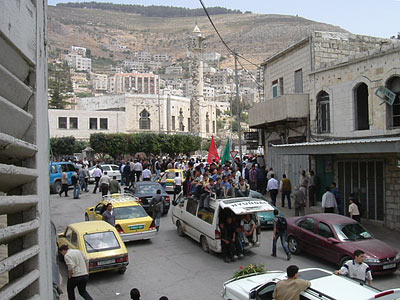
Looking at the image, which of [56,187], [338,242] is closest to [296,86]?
[338,242]

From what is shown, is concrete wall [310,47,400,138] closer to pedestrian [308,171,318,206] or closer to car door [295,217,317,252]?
pedestrian [308,171,318,206]

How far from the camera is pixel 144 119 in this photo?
6806cm

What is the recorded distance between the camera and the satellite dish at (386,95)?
50.4 ft

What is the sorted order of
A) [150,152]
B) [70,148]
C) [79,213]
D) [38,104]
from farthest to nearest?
[150,152] < [70,148] < [79,213] < [38,104]

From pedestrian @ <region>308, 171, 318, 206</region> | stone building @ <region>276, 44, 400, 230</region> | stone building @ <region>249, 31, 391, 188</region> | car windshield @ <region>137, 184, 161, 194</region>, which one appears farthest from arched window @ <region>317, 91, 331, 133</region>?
car windshield @ <region>137, 184, 161, 194</region>

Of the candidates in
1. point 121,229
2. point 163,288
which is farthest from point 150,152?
point 163,288

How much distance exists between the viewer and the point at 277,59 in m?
24.2

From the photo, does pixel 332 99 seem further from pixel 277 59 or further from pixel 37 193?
pixel 37 193

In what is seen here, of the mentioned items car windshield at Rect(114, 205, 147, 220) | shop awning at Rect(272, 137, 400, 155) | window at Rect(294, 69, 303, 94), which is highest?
window at Rect(294, 69, 303, 94)

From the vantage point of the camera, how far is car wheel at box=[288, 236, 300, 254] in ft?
40.7

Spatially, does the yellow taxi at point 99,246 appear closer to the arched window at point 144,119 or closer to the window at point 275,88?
the window at point 275,88

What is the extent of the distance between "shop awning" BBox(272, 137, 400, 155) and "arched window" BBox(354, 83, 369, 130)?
258cm

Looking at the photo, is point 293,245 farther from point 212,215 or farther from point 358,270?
point 358,270

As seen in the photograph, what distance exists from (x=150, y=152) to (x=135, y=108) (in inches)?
566
